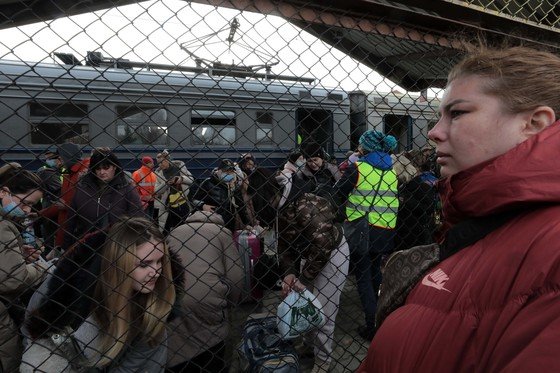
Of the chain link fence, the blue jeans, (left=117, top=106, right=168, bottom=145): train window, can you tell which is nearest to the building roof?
the chain link fence

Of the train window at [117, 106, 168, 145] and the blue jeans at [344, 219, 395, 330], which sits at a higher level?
the blue jeans at [344, 219, 395, 330]

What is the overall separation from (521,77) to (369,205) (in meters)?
2.75

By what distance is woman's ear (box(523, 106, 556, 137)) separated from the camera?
101 cm

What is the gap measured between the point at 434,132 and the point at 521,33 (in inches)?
71.2

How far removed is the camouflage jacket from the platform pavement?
359mm

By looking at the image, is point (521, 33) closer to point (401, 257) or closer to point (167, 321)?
point (401, 257)

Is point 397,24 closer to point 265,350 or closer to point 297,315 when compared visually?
point 297,315

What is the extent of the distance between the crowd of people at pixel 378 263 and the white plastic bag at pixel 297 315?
0.39 feet

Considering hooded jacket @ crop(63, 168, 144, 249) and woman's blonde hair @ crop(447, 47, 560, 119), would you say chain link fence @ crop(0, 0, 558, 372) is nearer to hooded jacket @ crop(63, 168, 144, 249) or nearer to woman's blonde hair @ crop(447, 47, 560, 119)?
hooded jacket @ crop(63, 168, 144, 249)

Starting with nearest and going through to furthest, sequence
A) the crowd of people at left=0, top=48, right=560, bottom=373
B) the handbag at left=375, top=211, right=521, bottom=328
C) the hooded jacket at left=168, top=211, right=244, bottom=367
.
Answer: the crowd of people at left=0, top=48, right=560, bottom=373, the handbag at left=375, top=211, right=521, bottom=328, the hooded jacket at left=168, top=211, right=244, bottom=367

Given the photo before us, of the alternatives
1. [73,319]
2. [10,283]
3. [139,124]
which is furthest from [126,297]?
[139,124]

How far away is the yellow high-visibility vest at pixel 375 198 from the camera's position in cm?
374

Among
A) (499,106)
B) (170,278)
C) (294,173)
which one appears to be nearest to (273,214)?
(294,173)

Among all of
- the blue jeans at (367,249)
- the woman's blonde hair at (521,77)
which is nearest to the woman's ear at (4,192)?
the blue jeans at (367,249)
